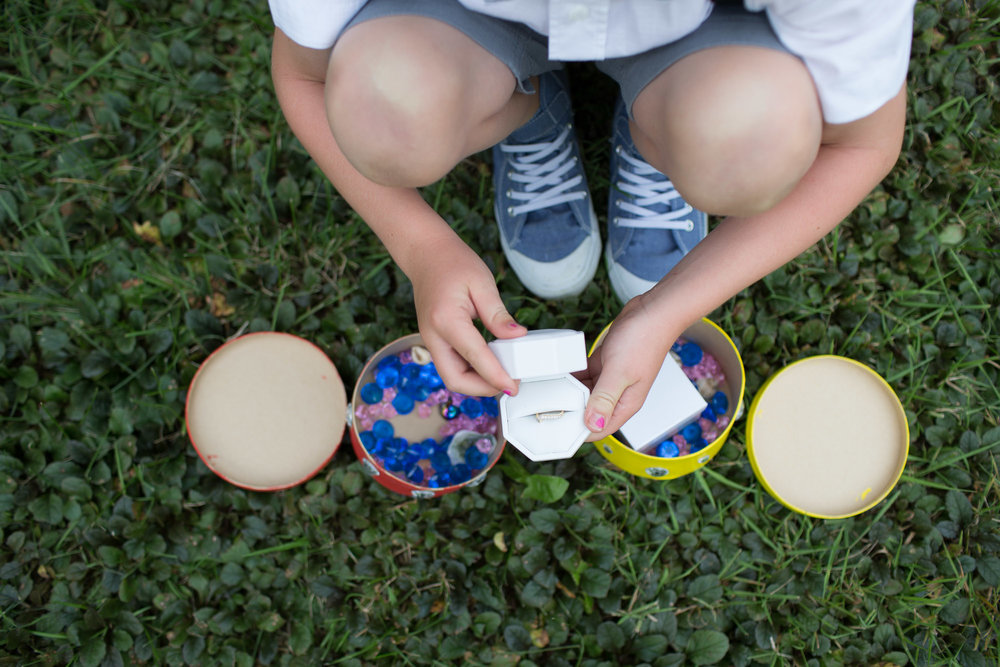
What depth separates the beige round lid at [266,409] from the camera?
132cm

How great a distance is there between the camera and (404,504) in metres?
1.33

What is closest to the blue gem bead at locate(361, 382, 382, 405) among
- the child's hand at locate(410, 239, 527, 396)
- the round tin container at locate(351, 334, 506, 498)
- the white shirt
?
the round tin container at locate(351, 334, 506, 498)

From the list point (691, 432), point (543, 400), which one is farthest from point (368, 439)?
point (691, 432)

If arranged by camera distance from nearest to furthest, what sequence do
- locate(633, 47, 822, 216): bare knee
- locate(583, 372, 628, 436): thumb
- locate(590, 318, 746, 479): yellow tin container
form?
1. locate(633, 47, 822, 216): bare knee
2. locate(583, 372, 628, 436): thumb
3. locate(590, 318, 746, 479): yellow tin container

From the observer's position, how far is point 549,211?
1.38 metres

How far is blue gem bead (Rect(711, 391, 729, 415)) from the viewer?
1344 mm

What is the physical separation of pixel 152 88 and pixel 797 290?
1.48 meters

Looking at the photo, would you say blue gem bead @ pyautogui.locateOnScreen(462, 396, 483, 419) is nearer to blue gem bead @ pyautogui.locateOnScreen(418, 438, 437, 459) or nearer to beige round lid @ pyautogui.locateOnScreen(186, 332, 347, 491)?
blue gem bead @ pyautogui.locateOnScreen(418, 438, 437, 459)

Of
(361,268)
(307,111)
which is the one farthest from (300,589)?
(307,111)

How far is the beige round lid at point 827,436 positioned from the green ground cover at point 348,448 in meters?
0.05

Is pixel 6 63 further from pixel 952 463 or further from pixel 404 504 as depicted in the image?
pixel 952 463

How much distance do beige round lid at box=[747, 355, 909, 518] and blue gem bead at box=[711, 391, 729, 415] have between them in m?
0.05

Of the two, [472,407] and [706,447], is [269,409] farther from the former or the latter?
[706,447]

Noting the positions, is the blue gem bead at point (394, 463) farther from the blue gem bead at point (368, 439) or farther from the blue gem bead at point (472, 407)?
the blue gem bead at point (472, 407)
